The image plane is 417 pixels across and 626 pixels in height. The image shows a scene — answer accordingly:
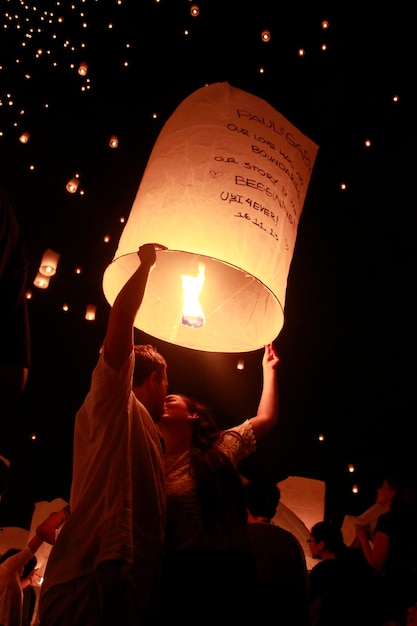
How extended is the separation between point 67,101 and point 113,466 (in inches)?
210

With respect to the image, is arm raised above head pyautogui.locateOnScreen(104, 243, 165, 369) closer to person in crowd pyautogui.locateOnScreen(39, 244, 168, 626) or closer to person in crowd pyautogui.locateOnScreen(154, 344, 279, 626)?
person in crowd pyautogui.locateOnScreen(39, 244, 168, 626)

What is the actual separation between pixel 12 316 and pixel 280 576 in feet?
5.04

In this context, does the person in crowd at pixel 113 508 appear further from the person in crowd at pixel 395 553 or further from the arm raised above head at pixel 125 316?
the person in crowd at pixel 395 553

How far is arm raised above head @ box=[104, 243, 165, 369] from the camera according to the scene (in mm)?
1626

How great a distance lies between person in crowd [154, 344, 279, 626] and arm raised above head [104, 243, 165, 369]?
60cm

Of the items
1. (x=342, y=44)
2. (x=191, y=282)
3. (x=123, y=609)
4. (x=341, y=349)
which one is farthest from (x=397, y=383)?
(x=123, y=609)

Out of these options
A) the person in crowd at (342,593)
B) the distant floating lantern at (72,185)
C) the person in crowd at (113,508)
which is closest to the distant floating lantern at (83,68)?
the distant floating lantern at (72,185)

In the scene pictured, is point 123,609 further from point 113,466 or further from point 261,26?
point 261,26

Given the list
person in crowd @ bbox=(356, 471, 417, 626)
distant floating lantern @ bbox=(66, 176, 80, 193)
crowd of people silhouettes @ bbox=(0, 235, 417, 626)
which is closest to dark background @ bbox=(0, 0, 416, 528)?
distant floating lantern @ bbox=(66, 176, 80, 193)

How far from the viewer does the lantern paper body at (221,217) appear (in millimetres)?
1729

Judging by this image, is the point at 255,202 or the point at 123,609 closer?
the point at 123,609

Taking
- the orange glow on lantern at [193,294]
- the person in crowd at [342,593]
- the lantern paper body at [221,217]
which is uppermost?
the lantern paper body at [221,217]

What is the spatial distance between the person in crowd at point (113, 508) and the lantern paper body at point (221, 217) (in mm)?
211

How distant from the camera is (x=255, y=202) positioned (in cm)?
183
